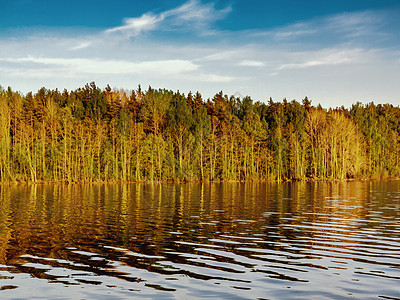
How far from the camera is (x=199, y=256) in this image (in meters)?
20.7

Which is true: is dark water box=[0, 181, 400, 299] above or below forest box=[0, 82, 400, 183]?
below

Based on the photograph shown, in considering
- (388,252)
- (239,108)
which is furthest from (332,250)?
(239,108)

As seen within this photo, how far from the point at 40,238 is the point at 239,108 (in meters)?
119

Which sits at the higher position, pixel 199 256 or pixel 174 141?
pixel 174 141

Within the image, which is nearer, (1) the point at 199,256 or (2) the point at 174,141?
(1) the point at 199,256

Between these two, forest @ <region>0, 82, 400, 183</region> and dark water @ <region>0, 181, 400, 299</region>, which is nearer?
dark water @ <region>0, 181, 400, 299</region>

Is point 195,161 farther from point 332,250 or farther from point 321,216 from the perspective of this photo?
point 332,250

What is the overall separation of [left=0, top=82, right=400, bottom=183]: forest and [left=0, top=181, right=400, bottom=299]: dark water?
69069 millimetres

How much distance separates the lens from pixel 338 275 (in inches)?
675

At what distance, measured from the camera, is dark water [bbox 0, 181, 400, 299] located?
50.0 feet

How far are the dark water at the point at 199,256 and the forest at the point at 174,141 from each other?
6907 cm

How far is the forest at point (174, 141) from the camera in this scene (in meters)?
104

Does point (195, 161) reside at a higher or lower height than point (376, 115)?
lower

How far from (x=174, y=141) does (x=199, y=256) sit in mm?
98855
